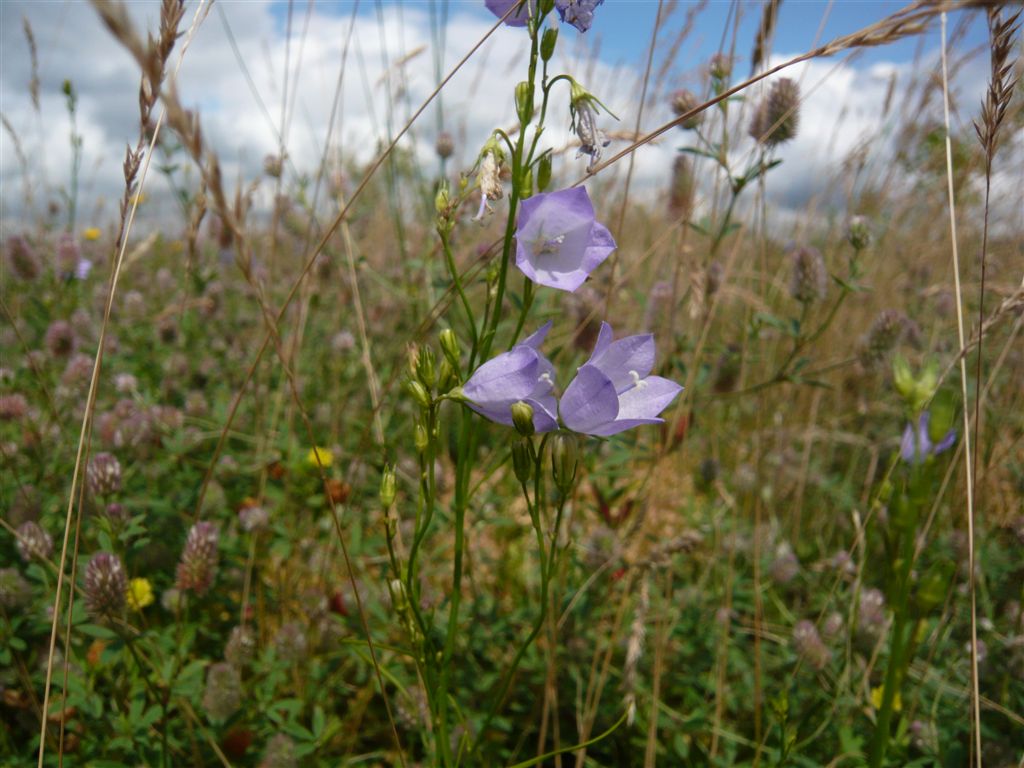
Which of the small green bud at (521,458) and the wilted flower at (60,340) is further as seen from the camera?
the wilted flower at (60,340)

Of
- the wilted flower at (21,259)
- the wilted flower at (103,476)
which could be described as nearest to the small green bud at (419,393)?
the wilted flower at (103,476)

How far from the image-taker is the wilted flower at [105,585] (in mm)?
1272

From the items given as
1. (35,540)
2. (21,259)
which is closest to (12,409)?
(35,540)

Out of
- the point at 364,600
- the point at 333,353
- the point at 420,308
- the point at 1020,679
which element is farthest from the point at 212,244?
the point at 1020,679

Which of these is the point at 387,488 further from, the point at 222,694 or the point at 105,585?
the point at 222,694

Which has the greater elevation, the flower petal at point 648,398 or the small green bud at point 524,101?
the small green bud at point 524,101

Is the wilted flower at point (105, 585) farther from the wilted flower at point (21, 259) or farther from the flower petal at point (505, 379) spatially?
the wilted flower at point (21, 259)

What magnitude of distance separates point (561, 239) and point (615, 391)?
0.27 meters

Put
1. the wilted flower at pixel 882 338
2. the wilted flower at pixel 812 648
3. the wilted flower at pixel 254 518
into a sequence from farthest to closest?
the wilted flower at pixel 882 338 < the wilted flower at pixel 254 518 < the wilted flower at pixel 812 648

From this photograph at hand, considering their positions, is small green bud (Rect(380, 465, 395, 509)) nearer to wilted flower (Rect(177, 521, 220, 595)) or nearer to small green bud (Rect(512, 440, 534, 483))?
small green bud (Rect(512, 440, 534, 483))

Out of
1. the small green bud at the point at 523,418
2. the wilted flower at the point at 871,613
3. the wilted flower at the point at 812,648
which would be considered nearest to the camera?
the small green bud at the point at 523,418

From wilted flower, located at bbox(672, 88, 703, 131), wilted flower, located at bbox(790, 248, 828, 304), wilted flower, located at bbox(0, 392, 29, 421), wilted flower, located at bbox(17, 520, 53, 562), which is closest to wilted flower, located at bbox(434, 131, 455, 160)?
wilted flower, located at bbox(672, 88, 703, 131)

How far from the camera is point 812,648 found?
1627 mm

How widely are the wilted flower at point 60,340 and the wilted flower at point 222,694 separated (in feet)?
5.28
